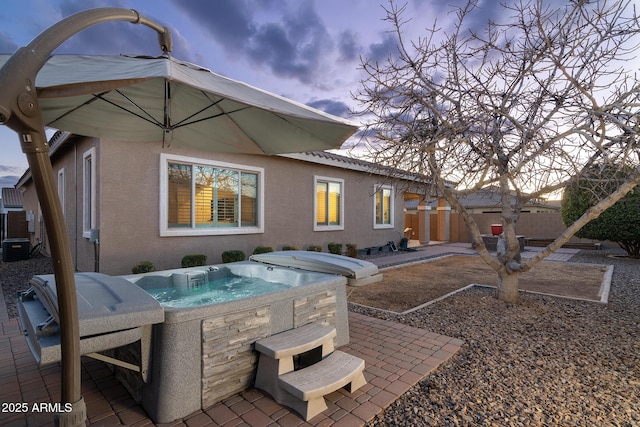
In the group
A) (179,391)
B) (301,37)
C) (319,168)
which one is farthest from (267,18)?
(179,391)

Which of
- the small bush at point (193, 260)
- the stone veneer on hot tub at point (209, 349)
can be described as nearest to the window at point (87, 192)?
the small bush at point (193, 260)

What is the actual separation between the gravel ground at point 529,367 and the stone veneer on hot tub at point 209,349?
1292 mm

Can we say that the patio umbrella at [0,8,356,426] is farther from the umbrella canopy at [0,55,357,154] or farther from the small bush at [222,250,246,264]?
the small bush at [222,250,246,264]

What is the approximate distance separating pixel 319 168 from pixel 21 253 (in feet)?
33.8

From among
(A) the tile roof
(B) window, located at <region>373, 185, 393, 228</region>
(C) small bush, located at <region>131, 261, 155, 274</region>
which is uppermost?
(A) the tile roof

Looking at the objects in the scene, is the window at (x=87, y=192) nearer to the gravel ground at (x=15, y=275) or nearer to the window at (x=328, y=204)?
the gravel ground at (x=15, y=275)

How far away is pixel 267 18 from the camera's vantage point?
7793mm

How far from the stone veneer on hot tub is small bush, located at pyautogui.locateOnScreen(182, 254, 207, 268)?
15.0 ft

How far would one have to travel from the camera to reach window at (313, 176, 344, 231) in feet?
37.0

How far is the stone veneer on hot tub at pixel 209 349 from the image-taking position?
8.46 ft

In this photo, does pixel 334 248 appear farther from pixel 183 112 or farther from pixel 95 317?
pixel 95 317

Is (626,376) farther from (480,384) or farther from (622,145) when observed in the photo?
Answer: (622,145)

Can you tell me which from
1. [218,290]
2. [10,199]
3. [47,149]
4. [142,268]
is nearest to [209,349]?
[47,149]

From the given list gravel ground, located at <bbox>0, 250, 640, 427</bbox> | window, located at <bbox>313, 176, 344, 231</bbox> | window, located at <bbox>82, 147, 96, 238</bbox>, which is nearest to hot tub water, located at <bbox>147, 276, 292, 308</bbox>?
gravel ground, located at <bbox>0, 250, 640, 427</bbox>
